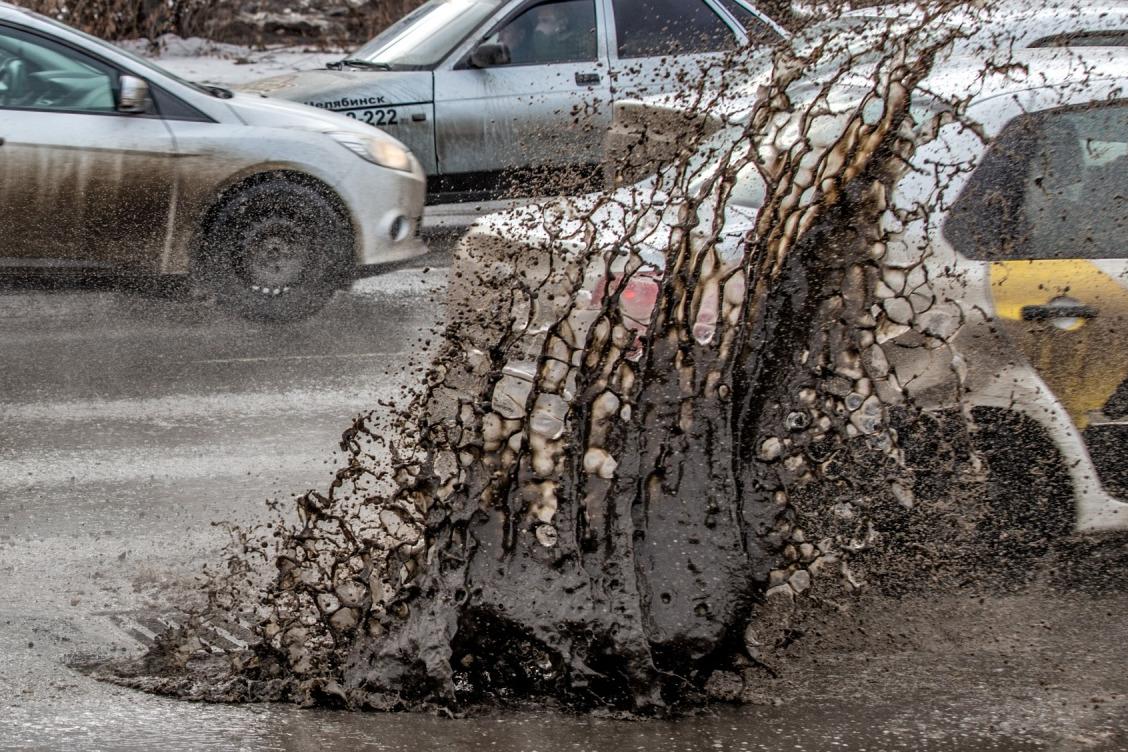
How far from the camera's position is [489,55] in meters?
10.2

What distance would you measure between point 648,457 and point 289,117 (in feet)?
16.1

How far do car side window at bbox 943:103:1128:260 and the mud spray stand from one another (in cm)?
23

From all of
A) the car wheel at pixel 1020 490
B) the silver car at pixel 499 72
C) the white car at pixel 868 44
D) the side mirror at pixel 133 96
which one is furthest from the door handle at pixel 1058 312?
the silver car at pixel 499 72

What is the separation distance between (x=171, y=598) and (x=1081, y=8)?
388 cm

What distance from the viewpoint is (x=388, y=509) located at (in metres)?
4.01

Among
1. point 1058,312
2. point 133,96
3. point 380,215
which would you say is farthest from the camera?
point 380,215

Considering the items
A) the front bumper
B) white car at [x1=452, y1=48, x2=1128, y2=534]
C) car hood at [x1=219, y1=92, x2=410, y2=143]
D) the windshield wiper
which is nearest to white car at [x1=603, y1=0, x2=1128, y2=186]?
white car at [x1=452, y1=48, x2=1128, y2=534]

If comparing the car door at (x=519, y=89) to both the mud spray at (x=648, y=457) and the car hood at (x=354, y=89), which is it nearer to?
the car hood at (x=354, y=89)

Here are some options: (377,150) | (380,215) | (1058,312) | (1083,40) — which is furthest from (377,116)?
(1058,312)

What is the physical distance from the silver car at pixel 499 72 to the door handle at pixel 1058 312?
5965 mm

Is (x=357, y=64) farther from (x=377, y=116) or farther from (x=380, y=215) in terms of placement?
(x=380, y=215)

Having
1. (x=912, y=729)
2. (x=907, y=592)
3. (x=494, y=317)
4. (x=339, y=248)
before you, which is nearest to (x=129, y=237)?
(x=339, y=248)

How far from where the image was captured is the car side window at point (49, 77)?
7.52 meters

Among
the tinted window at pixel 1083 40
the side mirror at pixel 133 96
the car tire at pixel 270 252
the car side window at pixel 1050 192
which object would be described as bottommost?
the car tire at pixel 270 252
